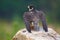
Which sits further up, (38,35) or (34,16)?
(34,16)

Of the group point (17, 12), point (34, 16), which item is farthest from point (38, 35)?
point (17, 12)

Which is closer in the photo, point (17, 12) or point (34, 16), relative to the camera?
point (34, 16)

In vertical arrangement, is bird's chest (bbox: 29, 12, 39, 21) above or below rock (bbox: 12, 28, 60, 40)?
above

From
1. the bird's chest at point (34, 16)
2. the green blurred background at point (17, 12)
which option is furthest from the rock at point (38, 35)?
the green blurred background at point (17, 12)

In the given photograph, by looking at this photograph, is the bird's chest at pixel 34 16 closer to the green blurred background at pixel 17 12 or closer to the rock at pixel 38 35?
the rock at pixel 38 35

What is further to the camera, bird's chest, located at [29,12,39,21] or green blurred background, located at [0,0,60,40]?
green blurred background, located at [0,0,60,40]

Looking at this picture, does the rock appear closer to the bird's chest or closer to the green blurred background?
the bird's chest

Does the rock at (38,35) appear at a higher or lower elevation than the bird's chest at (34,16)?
lower

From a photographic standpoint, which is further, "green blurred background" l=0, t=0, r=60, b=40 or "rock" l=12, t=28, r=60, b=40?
"green blurred background" l=0, t=0, r=60, b=40

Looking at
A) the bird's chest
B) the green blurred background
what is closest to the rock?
the bird's chest

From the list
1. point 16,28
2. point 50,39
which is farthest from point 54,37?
point 16,28

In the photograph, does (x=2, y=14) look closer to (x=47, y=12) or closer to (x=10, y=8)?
(x=10, y=8)

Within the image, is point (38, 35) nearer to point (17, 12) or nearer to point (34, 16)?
point (34, 16)

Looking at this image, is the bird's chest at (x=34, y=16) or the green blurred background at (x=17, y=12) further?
the green blurred background at (x=17, y=12)
